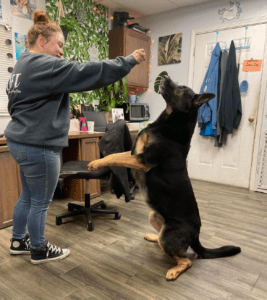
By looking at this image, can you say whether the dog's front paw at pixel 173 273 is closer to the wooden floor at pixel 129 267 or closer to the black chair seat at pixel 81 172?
the wooden floor at pixel 129 267

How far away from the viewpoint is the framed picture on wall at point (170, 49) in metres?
3.79

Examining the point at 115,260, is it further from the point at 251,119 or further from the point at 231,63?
the point at 231,63

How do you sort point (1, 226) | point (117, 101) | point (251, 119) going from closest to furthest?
point (1, 226)
point (251, 119)
point (117, 101)

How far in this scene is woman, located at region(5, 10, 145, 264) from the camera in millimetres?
1185

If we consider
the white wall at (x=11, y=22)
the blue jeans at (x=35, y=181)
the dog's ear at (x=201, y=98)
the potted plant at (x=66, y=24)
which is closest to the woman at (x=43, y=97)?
the blue jeans at (x=35, y=181)

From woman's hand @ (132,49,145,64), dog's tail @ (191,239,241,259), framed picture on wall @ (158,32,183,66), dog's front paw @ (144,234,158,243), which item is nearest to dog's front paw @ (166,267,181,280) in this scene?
dog's tail @ (191,239,241,259)

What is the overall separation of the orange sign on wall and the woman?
2538 millimetres

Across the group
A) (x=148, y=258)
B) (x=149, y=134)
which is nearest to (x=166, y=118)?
(x=149, y=134)

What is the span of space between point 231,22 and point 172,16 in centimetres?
98

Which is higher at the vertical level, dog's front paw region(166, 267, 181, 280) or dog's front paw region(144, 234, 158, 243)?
dog's front paw region(166, 267, 181, 280)

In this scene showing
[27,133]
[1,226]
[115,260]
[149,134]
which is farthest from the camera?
[1,226]

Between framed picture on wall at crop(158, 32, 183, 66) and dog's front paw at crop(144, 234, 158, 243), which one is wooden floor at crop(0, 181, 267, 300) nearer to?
dog's front paw at crop(144, 234, 158, 243)

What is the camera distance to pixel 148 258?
5.39 ft

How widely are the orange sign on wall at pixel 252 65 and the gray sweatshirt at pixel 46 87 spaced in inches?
103
